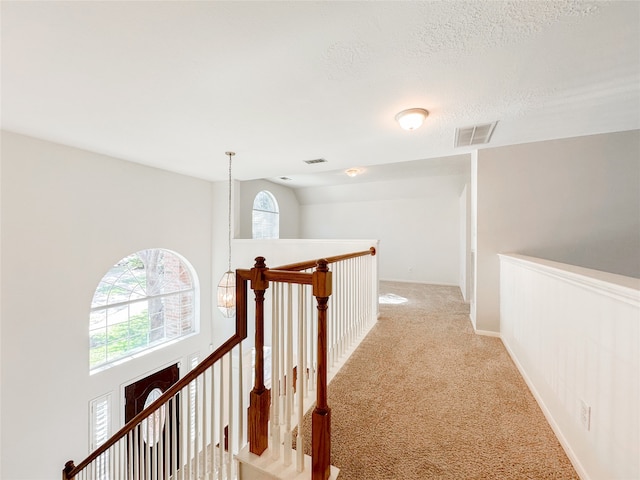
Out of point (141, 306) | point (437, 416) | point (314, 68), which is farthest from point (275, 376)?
point (141, 306)

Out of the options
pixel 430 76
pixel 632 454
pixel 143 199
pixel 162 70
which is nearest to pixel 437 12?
pixel 430 76

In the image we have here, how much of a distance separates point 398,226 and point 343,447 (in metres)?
6.40

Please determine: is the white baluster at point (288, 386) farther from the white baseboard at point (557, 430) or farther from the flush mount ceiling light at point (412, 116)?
the flush mount ceiling light at point (412, 116)

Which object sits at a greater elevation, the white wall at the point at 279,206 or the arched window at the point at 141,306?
the white wall at the point at 279,206

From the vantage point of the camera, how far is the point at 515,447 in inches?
58.8

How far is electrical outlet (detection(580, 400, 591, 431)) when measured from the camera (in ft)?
4.16

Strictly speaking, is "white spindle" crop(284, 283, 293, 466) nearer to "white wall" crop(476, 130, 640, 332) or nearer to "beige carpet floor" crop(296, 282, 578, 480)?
"beige carpet floor" crop(296, 282, 578, 480)

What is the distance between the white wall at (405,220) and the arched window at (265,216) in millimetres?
1278

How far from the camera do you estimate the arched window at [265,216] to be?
680 cm

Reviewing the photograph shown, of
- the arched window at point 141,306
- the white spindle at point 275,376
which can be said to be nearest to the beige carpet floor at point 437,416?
the white spindle at point 275,376

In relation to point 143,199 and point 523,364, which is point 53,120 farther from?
point 523,364

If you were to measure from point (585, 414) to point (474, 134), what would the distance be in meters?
2.56

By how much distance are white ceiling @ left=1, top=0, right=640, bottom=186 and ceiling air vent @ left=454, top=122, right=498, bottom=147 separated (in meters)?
0.10

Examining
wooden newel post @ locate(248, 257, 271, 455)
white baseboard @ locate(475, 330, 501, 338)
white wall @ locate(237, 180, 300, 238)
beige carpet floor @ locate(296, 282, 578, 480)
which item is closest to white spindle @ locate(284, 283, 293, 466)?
wooden newel post @ locate(248, 257, 271, 455)
